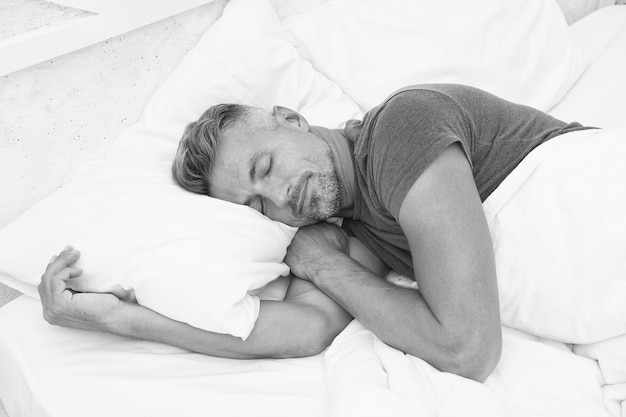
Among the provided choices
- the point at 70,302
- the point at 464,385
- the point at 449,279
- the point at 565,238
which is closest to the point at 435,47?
the point at 565,238

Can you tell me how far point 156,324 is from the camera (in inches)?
49.5

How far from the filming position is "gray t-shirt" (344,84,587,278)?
1214 millimetres

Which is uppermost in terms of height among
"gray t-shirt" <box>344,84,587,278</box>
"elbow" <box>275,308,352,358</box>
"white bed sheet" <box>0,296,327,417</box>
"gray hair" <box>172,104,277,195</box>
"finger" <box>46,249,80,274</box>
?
"gray t-shirt" <box>344,84,587,278</box>

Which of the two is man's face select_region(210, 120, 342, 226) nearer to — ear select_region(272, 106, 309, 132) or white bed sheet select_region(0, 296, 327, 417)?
ear select_region(272, 106, 309, 132)

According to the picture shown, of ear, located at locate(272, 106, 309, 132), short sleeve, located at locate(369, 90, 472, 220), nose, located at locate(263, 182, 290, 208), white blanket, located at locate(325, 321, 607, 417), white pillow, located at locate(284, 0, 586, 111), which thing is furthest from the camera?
white pillow, located at locate(284, 0, 586, 111)

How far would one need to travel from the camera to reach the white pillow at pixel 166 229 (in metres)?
1.22

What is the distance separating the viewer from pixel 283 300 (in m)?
1.45

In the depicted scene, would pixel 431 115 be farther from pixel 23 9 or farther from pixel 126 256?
pixel 23 9

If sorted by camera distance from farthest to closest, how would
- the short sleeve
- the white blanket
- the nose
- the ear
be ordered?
the ear < the nose < the short sleeve < the white blanket

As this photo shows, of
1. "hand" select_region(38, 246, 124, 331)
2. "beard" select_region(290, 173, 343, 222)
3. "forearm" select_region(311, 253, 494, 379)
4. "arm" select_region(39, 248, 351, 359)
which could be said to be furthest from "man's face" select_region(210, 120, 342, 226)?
"hand" select_region(38, 246, 124, 331)

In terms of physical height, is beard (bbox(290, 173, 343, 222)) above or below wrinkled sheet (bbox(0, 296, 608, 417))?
above

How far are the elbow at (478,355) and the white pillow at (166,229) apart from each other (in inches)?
15.0

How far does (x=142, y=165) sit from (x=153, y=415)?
587 millimetres

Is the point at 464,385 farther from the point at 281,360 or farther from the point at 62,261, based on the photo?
the point at 62,261
